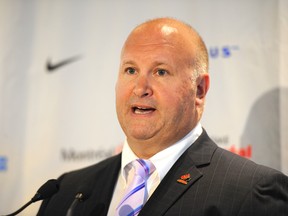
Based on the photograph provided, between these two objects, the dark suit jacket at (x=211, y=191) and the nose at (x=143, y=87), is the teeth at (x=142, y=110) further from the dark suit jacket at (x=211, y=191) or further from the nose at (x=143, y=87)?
the dark suit jacket at (x=211, y=191)

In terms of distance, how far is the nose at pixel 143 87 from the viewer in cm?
197

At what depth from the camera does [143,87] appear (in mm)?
1981

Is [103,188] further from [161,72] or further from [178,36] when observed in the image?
[178,36]


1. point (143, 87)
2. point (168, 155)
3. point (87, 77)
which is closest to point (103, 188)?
point (168, 155)

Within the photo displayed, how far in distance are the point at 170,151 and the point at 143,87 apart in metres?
0.31

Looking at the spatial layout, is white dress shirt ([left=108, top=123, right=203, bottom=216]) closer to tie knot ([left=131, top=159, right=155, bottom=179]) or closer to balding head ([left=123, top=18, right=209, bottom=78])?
tie knot ([left=131, top=159, right=155, bottom=179])

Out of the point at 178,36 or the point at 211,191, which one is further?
the point at 178,36

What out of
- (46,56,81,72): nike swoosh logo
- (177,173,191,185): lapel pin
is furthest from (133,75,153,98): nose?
(46,56,81,72): nike swoosh logo

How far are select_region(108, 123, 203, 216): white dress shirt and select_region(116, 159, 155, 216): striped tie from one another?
23mm

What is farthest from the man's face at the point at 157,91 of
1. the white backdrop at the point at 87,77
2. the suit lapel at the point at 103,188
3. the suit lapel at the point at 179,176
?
the white backdrop at the point at 87,77

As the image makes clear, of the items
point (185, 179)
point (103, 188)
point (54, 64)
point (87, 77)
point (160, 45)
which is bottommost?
point (103, 188)

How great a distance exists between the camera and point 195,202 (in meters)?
1.82

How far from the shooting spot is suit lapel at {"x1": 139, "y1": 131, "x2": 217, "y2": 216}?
1844 mm

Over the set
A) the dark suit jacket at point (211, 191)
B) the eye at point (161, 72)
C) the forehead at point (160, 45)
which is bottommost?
the dark suit jacket at point (211, 191)
